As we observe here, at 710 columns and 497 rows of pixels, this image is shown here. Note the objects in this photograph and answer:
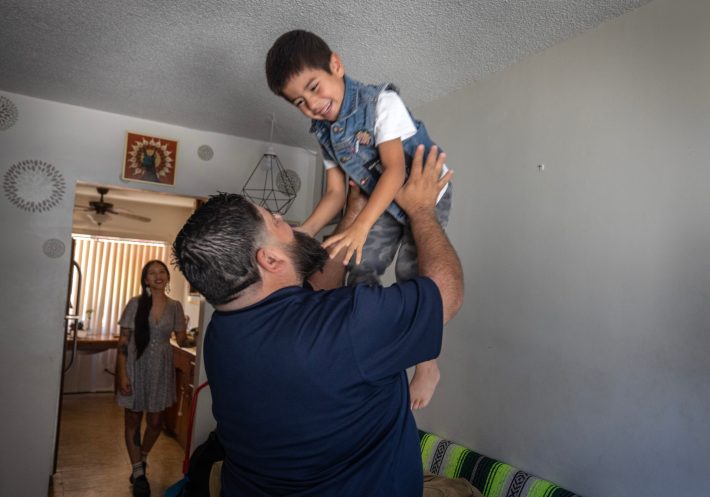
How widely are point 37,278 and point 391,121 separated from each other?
9.64 ft

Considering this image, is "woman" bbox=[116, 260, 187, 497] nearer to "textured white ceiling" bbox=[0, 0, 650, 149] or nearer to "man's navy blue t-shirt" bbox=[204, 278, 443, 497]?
"textured white ceiling" bbox=[0, 0, 650, 149]

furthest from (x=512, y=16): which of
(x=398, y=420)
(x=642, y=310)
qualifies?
(x=398, y=420)

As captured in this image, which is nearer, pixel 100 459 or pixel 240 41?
pixel 240 41

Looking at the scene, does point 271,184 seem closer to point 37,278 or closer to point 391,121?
point 37,278

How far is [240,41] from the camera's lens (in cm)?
242

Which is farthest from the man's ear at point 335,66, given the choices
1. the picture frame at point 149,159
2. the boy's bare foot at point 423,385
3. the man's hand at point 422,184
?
the picture frame at point 149,159

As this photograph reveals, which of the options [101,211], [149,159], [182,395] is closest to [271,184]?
[149,159]

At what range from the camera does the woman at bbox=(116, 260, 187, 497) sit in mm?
3672

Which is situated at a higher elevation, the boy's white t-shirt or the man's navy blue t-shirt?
the boy's white t-shirt

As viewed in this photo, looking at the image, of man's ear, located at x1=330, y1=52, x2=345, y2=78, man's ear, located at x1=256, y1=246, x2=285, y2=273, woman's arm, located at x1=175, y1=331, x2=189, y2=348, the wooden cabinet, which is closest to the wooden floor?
the wooden cabinet

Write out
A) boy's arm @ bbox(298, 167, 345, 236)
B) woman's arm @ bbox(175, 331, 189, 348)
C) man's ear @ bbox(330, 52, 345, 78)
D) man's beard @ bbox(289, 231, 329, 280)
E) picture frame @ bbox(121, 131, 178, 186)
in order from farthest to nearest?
woman's arm @ bbox(175, 331, 189, 348), picture frame @ bbox(121, 131, 178, 186), boy's arm @ bbox(298, 167, 345, 236), man's ear @ bbox(330, 52, 345, 78), man's beard @ bbox(289, 231, 329, 280)

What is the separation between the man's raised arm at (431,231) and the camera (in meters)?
1.01

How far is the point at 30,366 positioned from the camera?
3262 millimetres

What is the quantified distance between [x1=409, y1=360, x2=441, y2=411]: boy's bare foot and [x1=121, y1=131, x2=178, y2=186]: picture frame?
9.47 ft
